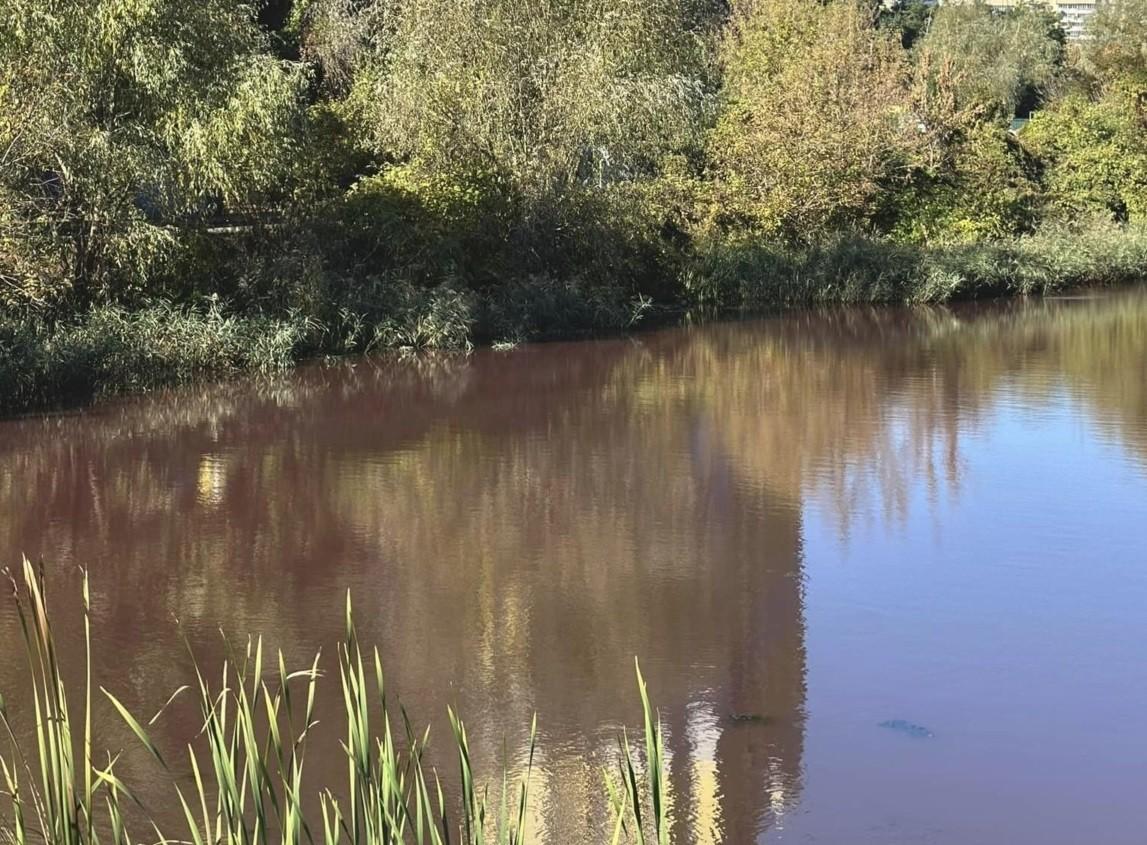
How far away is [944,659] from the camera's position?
688 cm

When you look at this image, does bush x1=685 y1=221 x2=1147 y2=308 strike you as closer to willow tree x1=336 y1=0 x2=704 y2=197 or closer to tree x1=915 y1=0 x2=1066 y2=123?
willow tree x1=336 y1=0 x2=704 y2=197

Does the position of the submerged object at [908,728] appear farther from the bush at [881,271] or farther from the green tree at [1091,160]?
the green tree at [1091,160]

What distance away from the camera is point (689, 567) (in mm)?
8484

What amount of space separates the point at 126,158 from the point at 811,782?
1102cm

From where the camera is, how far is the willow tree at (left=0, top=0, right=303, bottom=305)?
547 inches

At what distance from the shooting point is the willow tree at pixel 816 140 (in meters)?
22.7

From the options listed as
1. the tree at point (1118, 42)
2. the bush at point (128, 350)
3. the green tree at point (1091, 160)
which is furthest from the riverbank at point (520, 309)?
the tree at point (1118, 42)

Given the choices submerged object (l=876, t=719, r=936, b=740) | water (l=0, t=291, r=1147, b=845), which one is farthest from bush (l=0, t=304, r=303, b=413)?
submerged object (l=876, t=719, r=936, b=740)

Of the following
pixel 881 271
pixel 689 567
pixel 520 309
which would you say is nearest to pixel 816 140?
pixel 881 271

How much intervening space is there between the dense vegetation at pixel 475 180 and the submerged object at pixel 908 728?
31.5 ft

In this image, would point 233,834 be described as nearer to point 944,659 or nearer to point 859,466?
point 944,659

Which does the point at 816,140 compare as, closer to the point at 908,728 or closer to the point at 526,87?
the point at 526,87

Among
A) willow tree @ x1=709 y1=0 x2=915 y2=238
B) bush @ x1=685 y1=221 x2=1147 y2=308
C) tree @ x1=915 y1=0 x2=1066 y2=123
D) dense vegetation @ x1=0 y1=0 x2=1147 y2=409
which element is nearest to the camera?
dense vegetation @ x1=0 y1=0 x2=1147 y2=409

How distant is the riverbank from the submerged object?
9.57 meters
